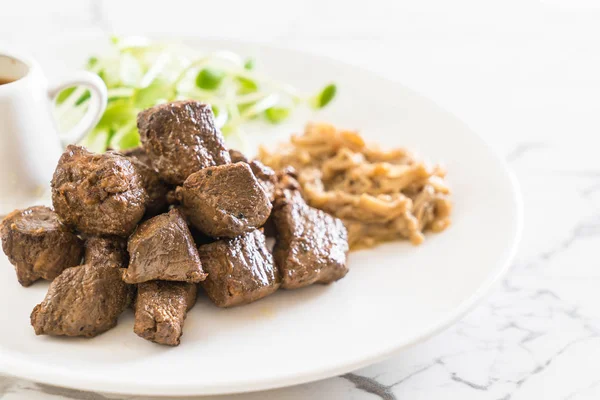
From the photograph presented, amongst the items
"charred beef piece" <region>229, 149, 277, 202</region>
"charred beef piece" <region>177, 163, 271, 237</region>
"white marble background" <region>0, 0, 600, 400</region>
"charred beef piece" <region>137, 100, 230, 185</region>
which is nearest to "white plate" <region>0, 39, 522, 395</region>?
"white marble background" <region>0, 0, 600, 400</region>

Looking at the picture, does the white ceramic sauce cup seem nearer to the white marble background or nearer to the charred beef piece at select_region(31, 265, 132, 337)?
the charred beef piece at select_region(31, 265, 132, 337)

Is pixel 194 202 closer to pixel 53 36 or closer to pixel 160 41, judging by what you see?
pixel 160 41

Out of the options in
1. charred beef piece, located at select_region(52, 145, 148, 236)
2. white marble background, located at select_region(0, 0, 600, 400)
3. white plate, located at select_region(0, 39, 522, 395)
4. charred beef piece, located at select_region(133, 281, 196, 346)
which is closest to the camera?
white plate, located at select_region(0, 39, 522, 395)

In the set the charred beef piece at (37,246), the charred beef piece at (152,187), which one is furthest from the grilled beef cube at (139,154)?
the charred beef piece at (37,246)

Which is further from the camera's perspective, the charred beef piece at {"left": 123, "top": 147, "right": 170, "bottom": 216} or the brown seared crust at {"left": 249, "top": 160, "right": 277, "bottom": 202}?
the brown seared crust at {"left": 249, "top": 160, "right": 277, "bottom": 202}

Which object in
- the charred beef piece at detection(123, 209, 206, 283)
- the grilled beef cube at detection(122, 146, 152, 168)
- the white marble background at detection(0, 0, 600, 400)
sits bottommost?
the white marble background at detection(0, 0, 600, 400)

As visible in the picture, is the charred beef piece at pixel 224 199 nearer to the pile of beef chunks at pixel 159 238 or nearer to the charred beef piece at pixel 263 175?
the pile of beef chunks at pixel 159 238
